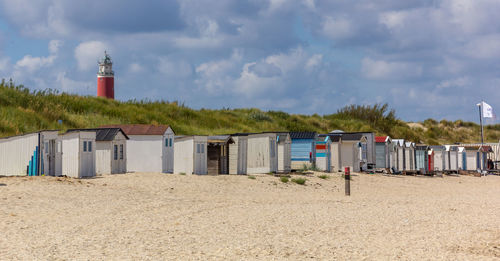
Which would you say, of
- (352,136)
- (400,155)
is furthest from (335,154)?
(400,155)

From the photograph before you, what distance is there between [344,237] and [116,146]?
14146mm

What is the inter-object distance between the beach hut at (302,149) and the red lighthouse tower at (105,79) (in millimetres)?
34842

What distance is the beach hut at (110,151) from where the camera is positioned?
23.7 m

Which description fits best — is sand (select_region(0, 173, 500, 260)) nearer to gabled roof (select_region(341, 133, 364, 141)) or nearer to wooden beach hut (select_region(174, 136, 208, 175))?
wooden beach hut (select_region(174, 136, 208, 175))

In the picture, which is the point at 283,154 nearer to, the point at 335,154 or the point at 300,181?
the point at 300,181

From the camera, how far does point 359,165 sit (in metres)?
34.8

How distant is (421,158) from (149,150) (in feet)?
78.4

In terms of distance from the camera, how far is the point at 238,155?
26859mm

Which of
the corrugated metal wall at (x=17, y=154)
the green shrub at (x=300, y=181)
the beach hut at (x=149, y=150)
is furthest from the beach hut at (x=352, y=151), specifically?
the corrugated metal wall at (x=17, y=154)

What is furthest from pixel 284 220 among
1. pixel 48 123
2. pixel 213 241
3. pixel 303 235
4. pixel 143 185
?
pixel 48 123

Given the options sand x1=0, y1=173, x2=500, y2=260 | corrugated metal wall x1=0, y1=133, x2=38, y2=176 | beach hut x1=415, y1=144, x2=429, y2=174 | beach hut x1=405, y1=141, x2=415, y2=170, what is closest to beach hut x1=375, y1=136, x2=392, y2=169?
beach hut x1=405, y1=141, x2=415, y2=170

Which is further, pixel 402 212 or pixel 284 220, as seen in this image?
pixel 402 212

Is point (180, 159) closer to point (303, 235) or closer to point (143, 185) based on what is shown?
point (143, 185)

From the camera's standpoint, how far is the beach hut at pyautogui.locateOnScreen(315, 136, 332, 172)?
107ft
